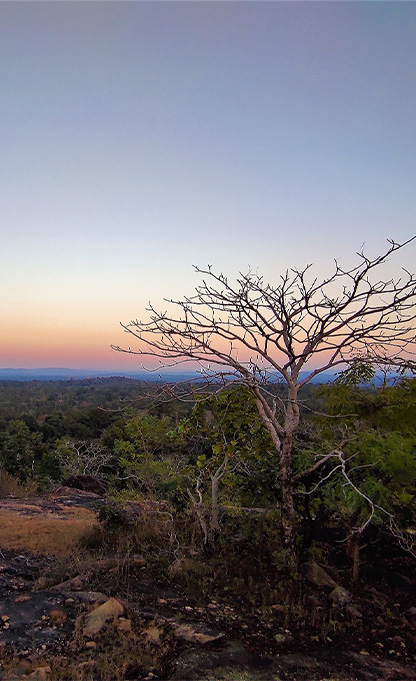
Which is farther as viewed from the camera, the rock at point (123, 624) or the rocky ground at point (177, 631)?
the rock at point (123, 624)

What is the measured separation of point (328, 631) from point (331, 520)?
9.49 feet

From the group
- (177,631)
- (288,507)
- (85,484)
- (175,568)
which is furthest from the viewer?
(85,484)

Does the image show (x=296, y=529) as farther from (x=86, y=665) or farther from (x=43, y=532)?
(x=43, y=532)

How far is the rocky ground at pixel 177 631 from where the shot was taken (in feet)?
12.3

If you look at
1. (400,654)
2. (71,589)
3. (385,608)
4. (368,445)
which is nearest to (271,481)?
(368,445)

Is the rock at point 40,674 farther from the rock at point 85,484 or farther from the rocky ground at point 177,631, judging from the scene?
the rock at point 85,484

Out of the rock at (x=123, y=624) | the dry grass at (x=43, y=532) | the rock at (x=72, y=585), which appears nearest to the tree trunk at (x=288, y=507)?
the rock at (x=123, y=624)

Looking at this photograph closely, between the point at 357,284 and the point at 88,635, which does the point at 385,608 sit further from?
the point at 357,284

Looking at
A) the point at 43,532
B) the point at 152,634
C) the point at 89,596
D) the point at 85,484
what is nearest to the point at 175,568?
the point at 89,596

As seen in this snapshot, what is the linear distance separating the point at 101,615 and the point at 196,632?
3.26 feet

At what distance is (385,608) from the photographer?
5.32m

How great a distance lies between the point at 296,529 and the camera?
6262mm

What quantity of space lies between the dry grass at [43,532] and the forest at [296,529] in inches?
9.2

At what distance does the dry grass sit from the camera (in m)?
7.11
